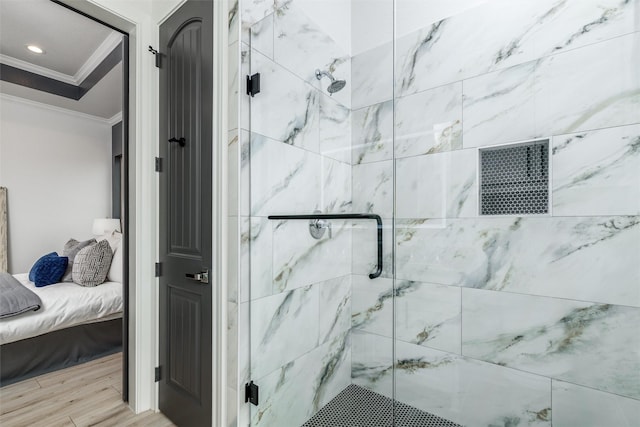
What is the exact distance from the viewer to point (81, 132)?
438 centimetres

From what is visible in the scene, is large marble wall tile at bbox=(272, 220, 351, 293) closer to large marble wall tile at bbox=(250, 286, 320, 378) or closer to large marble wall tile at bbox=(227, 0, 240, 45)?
large marble wall tile at bbox=(250, 286, 320, 378)

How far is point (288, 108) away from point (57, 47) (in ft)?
10.0

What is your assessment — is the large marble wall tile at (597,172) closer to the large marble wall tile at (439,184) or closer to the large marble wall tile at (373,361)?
the large marble wall tile at (439,184)

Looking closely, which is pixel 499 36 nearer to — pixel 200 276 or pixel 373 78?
pixel 373 78

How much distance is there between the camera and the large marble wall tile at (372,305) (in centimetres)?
154

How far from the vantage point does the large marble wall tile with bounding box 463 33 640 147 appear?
4.06 ft

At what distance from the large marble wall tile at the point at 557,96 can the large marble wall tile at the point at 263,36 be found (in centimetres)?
101

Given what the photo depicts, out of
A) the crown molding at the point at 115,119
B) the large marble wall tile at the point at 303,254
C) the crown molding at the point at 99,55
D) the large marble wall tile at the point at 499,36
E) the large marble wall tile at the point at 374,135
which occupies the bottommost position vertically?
the large marble wall tile at the point at 303,254

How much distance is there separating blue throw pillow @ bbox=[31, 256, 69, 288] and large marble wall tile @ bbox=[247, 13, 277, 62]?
293cm

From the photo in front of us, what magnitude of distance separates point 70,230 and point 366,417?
4654 millimetres

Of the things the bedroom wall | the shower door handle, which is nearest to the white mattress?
the bedroom wall

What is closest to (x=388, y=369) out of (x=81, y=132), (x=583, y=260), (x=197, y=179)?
(x=583, y=260)

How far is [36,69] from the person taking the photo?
11.4 ft

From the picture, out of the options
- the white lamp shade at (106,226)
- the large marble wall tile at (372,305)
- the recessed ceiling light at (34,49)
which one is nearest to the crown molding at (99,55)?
the recessed ceiling light at (34,49)
